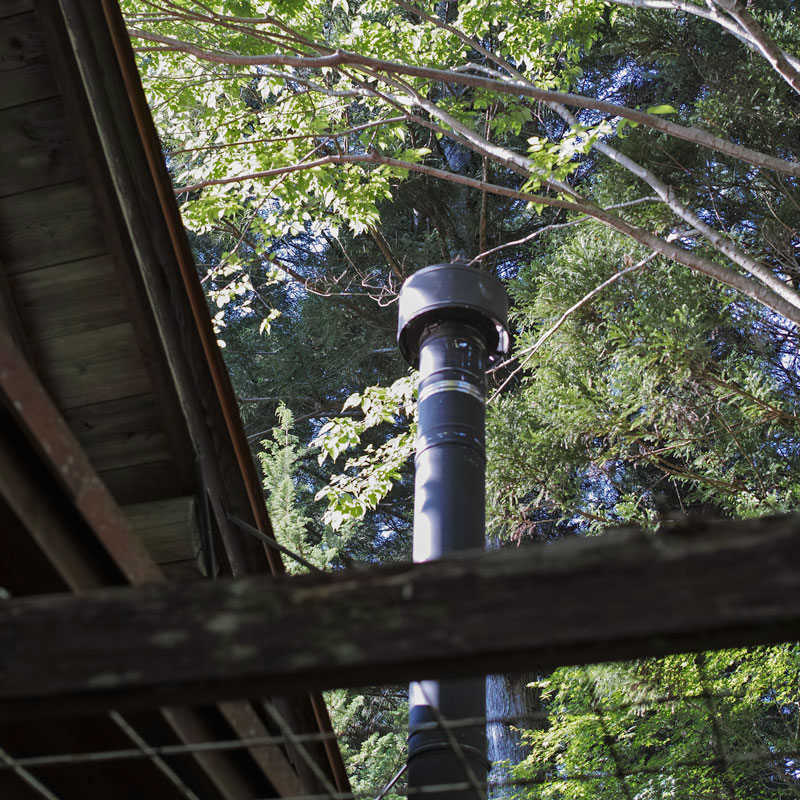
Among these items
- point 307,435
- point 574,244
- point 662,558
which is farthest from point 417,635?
point 307,435

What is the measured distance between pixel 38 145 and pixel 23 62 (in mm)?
205

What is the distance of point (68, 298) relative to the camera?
96.5 inches

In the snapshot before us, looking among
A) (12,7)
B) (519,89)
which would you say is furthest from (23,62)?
(519,89)

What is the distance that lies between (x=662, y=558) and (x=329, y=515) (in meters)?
6.70

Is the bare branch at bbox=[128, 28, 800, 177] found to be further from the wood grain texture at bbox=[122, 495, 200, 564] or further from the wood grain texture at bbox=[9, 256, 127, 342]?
the wood grain texture at bbox=[122, 495, 200, 564]

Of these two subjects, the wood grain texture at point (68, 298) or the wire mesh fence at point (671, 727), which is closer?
the wood grain texture at point (68, 298)

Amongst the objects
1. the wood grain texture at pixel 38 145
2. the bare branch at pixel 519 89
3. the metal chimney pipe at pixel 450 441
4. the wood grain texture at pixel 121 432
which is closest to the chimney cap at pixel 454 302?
the metal chimney pipe at pixel 450 441

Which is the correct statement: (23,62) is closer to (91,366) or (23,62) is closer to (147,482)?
(91,366)

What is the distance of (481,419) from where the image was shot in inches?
140

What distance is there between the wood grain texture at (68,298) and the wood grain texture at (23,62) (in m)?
0.44

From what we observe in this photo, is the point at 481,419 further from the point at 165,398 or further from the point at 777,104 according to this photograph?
the point at 777,104

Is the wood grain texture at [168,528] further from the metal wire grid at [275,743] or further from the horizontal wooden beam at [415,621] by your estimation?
the horizontal wooden beam at [415,621]

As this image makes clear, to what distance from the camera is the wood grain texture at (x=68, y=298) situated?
2.42 meters

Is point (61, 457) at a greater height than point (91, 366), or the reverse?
point (91, 366)
